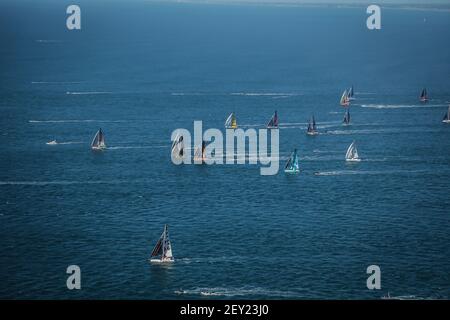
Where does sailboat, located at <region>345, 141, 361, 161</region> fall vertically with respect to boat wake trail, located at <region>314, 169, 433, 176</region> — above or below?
above

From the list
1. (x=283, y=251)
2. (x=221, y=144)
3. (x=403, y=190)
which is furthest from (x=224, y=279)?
(x=221, y=144)

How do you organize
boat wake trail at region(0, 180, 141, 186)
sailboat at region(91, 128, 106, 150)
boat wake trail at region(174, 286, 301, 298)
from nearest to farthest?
boat wake trail at region(174, 286, 301, 298) < boat wake trail at region(0, 180, 141, 186) < sailboat at region(91, 128, 106, 150)

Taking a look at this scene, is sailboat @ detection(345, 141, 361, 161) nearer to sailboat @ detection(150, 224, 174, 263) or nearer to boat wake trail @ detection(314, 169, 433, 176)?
boat wake trail @ detection(314, 169, 433, 176)

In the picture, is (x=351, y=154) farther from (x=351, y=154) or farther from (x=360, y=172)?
(x=360, y=172)

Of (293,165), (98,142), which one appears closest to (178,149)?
(98,142)

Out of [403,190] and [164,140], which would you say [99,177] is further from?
[403,190]

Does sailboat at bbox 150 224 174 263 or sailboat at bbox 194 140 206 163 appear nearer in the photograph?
sailboat at bbox 150 224 174 263

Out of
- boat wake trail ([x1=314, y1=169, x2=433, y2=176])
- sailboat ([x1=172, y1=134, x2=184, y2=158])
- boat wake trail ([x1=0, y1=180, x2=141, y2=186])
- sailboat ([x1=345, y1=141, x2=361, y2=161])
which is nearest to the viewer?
boat wake trail ([x1=0, y1=180, x2=141, y2=186])

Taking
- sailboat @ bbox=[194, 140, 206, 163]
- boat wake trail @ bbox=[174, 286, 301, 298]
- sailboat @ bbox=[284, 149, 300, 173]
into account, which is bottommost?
boat wake trail @ bbox=[174, 286, 301, 298]

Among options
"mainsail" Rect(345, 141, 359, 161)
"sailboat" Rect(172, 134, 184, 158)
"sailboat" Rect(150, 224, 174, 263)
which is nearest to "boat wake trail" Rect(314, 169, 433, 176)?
"mainsail" Rect(345, 141, 359, 161)

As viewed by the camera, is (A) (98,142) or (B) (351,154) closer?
(B) (351,154)

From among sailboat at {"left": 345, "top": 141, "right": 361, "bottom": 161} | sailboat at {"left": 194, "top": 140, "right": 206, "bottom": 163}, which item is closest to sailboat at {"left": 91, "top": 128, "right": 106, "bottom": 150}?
sailboat at {"left": 194, "top": 140, "right": 206, "bottom": 163}
